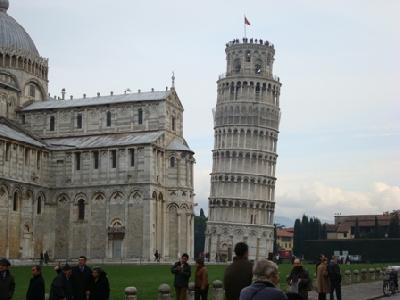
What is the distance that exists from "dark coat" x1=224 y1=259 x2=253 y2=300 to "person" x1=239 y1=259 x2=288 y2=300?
506 cm

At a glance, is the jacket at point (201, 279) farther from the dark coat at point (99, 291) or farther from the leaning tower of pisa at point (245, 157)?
the leaning tower of pisa at point (245, 157)

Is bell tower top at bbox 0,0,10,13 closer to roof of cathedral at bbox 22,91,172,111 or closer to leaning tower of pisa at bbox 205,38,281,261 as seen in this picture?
roof of cathedral at bbox 22,91,172,111

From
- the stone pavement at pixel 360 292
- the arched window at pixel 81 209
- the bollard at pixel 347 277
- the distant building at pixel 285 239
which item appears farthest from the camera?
the distant building at pixel 285 239

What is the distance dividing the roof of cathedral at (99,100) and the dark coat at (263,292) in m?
60.1

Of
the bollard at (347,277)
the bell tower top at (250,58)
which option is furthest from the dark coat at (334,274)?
the bell tower top at (250,58)

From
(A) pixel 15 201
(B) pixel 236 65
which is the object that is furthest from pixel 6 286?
(B) pixel 236 65

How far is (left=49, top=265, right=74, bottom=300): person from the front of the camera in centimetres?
1639

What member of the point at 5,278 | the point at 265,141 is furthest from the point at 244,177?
the point at 5,278

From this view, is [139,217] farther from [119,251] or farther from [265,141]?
[265,141]

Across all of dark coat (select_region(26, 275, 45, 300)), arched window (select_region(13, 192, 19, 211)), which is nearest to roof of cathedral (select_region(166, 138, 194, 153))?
arched window (select_region(13, 192, 19, 211))

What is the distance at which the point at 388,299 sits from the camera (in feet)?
98.5

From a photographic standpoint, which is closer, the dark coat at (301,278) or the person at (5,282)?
the person at (5,282)

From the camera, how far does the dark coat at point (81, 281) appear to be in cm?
1700

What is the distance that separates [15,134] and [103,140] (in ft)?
25.0
